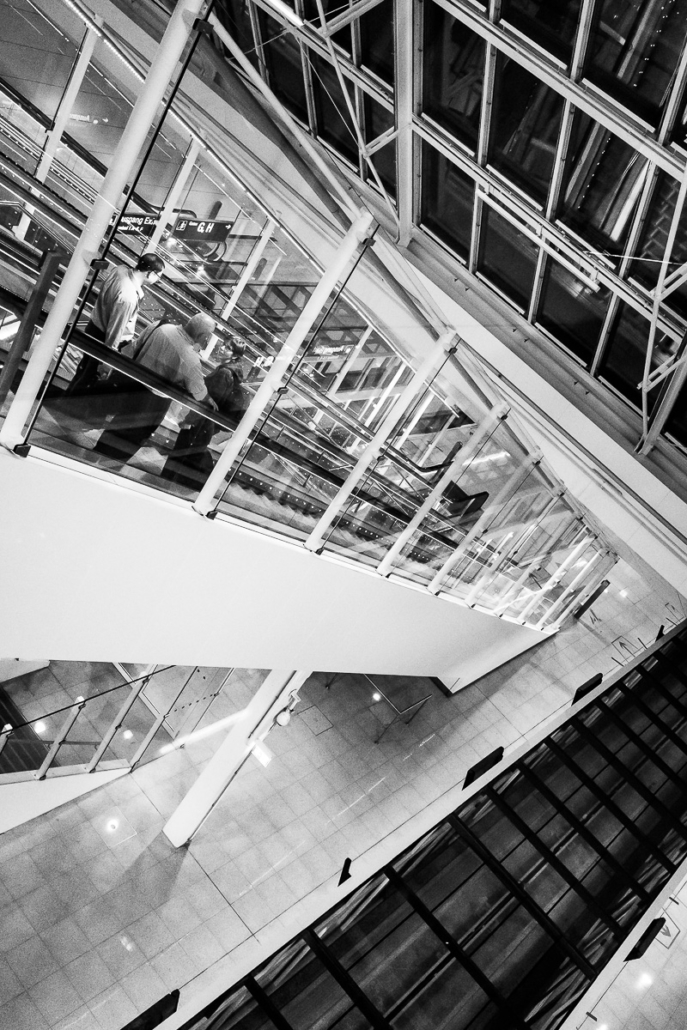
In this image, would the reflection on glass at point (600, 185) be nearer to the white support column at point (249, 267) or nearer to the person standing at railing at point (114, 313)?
the white support column at point (249, 267)

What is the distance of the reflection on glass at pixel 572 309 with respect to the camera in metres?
10.8

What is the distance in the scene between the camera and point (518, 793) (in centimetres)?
1116

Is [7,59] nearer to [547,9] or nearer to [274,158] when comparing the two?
[274,158]

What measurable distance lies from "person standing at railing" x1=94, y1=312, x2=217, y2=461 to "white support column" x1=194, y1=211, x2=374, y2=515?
79 centimetres

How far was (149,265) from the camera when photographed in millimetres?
5605

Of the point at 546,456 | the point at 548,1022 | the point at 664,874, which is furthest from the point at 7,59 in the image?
the point at 664,874

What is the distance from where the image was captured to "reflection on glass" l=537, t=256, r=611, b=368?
35.5ft

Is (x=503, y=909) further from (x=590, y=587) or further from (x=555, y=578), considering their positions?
(x=590, y=587)

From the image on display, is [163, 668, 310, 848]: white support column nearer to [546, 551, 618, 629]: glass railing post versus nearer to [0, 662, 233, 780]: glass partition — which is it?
[0, 662, 233, 780]: glass partition

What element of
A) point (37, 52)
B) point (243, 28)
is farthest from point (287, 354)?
point (243, 28)

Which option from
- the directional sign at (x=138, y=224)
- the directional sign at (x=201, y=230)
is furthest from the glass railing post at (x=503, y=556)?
the directional sign at (x=138, y=224)

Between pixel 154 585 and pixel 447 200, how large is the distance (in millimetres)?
7945

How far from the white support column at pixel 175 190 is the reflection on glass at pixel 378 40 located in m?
4.62

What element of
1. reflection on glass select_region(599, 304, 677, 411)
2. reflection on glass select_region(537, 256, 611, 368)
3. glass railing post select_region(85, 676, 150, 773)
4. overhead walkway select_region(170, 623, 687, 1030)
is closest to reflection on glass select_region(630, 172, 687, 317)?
reflection on glass select_region(599, 304, 677, 411)
